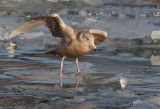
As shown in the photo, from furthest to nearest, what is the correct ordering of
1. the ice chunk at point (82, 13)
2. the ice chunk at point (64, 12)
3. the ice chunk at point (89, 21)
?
the ice chunk at point (64, 12) < the ice chunk at point (82, 13) < the ice chunk at point (89, 21)

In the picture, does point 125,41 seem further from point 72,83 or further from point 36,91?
point 36,91

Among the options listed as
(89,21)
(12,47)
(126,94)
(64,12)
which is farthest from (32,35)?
(126,94)

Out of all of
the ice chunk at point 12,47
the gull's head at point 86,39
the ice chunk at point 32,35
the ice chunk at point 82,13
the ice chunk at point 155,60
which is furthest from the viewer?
the ice chunk at point 82,13

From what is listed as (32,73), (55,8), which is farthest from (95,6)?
(32,73)

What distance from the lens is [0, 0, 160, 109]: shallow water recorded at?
6.58 metres

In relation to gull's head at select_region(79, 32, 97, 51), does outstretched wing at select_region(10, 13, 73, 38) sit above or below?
above

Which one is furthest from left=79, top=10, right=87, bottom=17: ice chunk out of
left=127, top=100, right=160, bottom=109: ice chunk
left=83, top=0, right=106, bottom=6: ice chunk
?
left=127, top=100, right=160, bottom=109: ice chunk

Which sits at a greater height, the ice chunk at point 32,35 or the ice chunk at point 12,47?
the ice chunk at point 32,35

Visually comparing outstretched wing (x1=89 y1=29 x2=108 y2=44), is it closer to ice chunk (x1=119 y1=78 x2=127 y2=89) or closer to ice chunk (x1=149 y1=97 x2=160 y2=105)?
ice chunk (x1=119 y1=78 x2=127 y2=89)

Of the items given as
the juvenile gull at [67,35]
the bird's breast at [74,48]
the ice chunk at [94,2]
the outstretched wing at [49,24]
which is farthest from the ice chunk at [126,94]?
the ice chunk at [94,2]

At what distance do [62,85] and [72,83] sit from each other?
0.87 feet

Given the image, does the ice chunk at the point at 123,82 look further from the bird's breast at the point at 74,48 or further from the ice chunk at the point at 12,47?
the ice chunk at the point at 12,47

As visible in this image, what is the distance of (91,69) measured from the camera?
9328 mm

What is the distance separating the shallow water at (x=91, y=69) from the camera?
658cm
